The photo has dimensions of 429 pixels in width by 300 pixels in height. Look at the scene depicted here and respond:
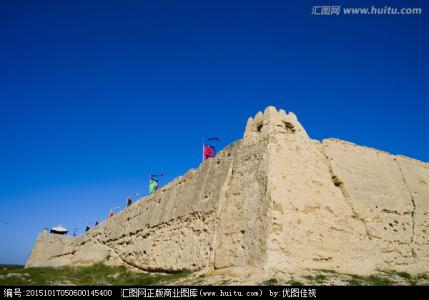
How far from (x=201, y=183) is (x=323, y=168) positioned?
3.75m

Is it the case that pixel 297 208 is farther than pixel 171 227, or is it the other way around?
pixel 171 227

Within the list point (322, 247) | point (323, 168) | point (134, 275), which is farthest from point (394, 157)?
point (134, 275)

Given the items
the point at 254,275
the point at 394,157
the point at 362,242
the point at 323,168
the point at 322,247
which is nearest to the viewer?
the point at 254,275

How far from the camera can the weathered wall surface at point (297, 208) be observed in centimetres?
898

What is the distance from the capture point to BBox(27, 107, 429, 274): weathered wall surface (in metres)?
8.98

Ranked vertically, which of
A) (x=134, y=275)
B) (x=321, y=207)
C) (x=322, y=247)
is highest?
(x=321, y=207)

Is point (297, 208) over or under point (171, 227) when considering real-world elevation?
over

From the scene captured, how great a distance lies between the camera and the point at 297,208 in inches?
366

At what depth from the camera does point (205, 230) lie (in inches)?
430

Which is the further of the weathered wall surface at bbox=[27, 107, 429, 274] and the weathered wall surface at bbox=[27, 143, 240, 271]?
the weathered wall surface at bbox=[27, 143, 240, 271]

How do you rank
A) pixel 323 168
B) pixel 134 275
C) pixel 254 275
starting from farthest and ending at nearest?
pixel 134 275 → pixel 323 168 → pixel 254 275

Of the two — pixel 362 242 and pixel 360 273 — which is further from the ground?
pixel 362 242

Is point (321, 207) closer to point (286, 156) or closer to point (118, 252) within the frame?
point (286, 156)

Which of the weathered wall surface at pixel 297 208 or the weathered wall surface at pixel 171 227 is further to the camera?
the weathered wall surface at pixel 171 227
